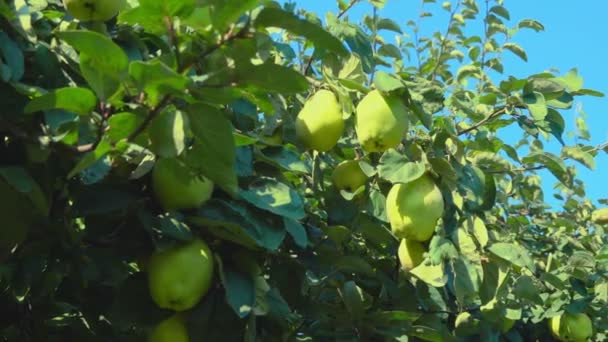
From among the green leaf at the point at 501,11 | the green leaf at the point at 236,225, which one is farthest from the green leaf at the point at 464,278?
the green leaf at the point at 501,11

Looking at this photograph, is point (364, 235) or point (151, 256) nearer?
point (151, 256)

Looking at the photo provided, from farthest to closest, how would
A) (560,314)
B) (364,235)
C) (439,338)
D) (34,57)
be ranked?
(560,314) → (364,235) → (439,338) → (34,57)

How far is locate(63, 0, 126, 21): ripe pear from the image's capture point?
1.39 meters

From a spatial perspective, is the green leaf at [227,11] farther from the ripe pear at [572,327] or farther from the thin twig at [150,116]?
the ripe pear at [572,327]

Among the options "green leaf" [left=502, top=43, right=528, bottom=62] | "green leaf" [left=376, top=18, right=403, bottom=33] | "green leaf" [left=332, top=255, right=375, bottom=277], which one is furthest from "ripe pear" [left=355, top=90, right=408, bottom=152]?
"green leaf" [left=502, top=43, right=528, bottom=62]

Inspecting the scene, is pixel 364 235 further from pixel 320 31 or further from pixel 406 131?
pixel 320 31

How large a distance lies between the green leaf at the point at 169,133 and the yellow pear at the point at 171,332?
19.3 inches

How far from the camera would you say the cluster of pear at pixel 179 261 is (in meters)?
1.47

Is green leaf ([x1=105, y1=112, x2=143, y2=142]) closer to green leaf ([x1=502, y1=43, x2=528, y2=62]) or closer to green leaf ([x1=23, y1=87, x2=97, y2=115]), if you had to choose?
green leaf ([x1=23, y1=87, x2=97, y2=115])

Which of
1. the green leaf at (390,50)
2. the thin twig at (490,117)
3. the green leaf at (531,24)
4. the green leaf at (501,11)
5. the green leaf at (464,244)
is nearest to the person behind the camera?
the green leaf at (464,244)

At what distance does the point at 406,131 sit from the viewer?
176 centimetres

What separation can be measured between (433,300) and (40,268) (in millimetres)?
942

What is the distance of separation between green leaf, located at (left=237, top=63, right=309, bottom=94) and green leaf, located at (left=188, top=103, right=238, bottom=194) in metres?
0.06

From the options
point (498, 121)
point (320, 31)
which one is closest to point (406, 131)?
point (498, 121)
